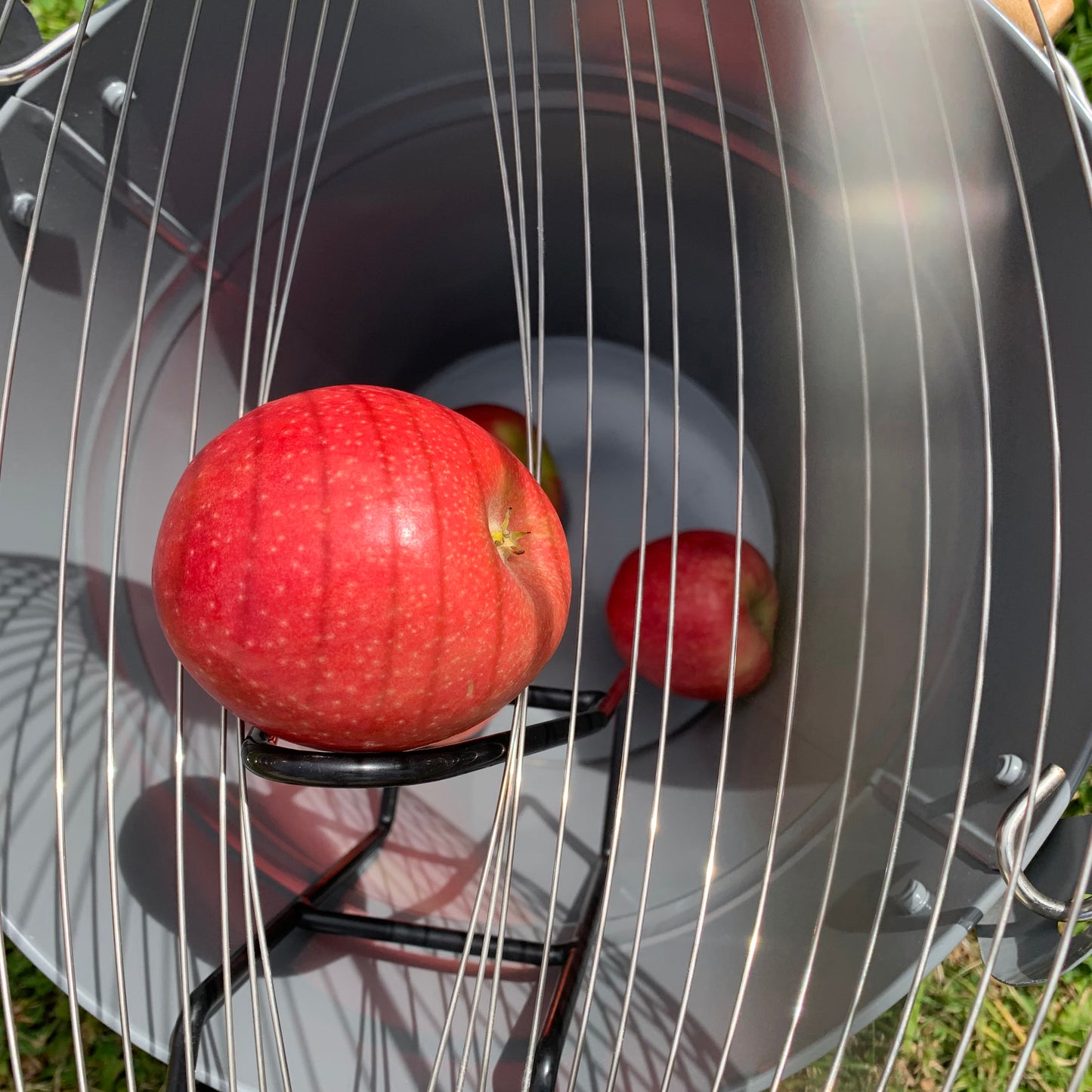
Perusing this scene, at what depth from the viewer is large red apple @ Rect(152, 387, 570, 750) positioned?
0.41 metres

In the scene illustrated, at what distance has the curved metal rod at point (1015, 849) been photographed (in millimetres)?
405

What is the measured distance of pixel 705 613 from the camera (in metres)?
0.78

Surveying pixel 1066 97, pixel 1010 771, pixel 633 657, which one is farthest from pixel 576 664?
pixel 1066 97

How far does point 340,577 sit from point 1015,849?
37 centimetres

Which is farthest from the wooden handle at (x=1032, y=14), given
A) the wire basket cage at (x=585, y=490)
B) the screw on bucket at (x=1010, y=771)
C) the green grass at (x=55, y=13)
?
the green grass at (x=55, y=13)

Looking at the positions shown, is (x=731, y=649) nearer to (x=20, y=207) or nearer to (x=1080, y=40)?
(x=20, y=207)

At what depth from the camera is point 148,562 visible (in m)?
0.65

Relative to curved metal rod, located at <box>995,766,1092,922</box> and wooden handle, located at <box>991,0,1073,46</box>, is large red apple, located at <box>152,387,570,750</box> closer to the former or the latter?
curved metal rod, located at <box>995,766,1092,922</box>

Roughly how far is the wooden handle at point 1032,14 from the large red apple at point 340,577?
70cm

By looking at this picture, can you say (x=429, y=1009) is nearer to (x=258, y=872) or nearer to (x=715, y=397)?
(x=258, y=872)

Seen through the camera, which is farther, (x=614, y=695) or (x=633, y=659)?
(x=614, y=695)

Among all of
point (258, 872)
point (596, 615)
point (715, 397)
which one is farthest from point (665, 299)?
point (258, 872)

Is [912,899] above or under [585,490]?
under

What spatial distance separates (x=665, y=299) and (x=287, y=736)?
54cm
